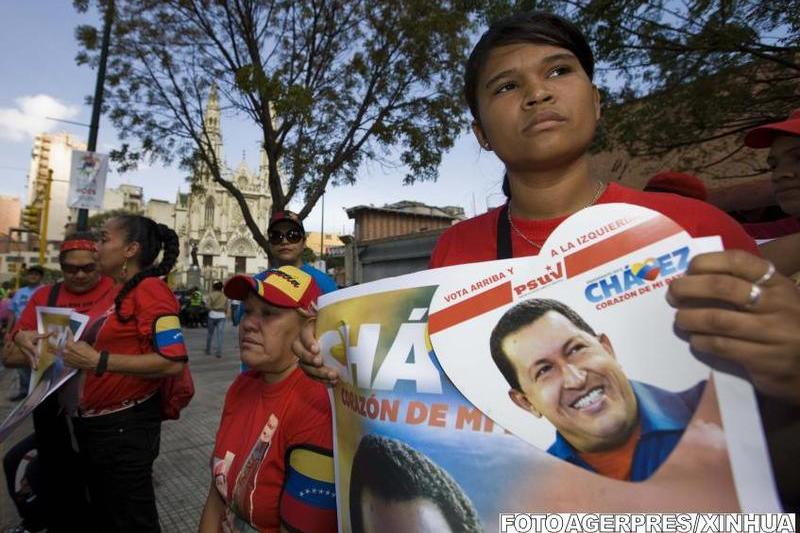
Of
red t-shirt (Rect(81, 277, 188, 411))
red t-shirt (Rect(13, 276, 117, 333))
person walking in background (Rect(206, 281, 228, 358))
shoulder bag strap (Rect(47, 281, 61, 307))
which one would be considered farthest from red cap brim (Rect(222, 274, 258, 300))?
person walking in background (Rect(206, 281, 228, 358))

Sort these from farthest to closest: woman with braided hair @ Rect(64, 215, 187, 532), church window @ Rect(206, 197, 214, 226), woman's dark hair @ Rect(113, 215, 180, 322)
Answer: church window @ Rect(206, 197, 214, 226)
woman's dark hair @ Rect(113, 215, 180, 322)
woman with braided hair @ Rect(64, 215, 187, 532)

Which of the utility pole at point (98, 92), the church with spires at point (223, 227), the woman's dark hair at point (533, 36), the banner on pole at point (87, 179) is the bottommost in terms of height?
the woman's dark hair at point (533, 36)

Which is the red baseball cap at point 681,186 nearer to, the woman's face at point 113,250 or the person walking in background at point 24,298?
the woman's face at point 113,250

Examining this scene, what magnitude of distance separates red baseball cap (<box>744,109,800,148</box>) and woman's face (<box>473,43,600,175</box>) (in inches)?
26.7

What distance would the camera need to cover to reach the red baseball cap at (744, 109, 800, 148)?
4.50ft

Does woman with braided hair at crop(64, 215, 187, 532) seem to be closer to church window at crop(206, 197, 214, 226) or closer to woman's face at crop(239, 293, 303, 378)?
woman's face at crop(239, 293, 303, 378)

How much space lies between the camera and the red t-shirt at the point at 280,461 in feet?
4.42

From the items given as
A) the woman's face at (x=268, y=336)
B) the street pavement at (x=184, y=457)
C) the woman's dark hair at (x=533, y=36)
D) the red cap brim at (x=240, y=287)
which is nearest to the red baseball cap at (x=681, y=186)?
Answer: the woman's dark hair at (x=533, y=36)

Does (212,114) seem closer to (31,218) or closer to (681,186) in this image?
(31,218)

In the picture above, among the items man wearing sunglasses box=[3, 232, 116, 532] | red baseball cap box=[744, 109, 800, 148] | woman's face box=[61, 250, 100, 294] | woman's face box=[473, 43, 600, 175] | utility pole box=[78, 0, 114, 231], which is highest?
utility pole box=[78, 0, 114, 231]

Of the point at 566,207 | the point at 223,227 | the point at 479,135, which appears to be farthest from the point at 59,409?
the point at 223,227

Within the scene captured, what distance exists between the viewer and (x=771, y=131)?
145 cm

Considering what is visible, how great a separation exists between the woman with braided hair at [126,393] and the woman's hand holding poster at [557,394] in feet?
5.99

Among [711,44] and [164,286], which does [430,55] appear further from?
[164,286]
